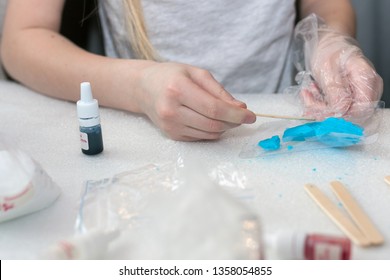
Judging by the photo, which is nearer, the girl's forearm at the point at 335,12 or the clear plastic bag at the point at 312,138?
the clear plastic bag at the point at 312,138

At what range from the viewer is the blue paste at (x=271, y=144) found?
61 centimetres

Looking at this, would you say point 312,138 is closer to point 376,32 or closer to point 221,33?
point 221,33

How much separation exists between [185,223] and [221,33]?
2.08 feet

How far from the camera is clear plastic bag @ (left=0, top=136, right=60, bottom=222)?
47 centimetres

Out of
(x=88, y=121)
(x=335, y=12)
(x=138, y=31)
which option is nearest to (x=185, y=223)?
(x=88, y=121)

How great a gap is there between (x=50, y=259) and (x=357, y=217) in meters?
0.27

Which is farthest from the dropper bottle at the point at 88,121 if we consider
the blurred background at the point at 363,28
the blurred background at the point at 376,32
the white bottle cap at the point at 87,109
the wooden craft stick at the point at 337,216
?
the blurred background at the point at 376,32

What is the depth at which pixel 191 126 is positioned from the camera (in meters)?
0.62

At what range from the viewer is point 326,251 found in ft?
1.21

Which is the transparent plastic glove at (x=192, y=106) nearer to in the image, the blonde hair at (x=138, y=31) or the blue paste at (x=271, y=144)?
the blue paste at (x=271, y=144)

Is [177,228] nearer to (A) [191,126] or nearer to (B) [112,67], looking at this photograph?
(A) [191,126]

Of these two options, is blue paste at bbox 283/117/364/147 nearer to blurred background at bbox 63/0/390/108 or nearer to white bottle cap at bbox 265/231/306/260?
white bottle cap at bbox 265/231/306/260

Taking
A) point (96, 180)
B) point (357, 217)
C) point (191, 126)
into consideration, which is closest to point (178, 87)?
point (191, 126)

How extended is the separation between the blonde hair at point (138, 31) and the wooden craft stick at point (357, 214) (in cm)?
48
